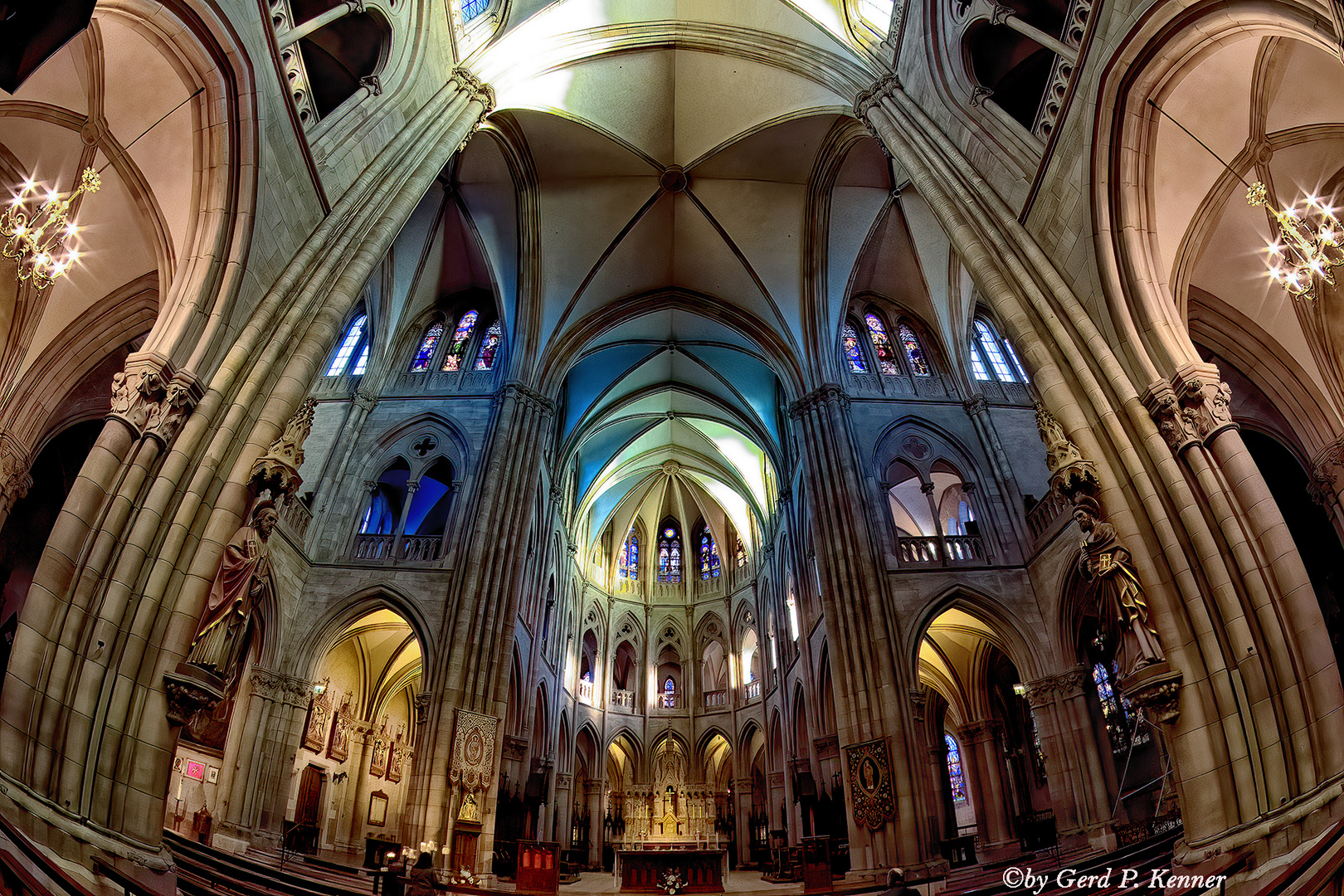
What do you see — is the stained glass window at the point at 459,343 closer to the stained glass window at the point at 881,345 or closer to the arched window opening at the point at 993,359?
the stained glass window at the point at 881,345

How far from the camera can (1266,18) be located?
6.70 meters

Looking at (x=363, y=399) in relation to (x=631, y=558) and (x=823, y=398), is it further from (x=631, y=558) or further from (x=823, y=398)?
Result: (x=631, y=558)

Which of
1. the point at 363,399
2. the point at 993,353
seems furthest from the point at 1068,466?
the point at 363,399

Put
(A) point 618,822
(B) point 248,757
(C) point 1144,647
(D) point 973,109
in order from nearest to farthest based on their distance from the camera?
(C) point 1144,647 → (D) point 973,109 → (B) point 248,757 → (A) point 618,822

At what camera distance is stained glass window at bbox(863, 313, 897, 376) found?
21.1 m

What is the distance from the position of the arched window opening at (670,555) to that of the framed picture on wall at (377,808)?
16160mm

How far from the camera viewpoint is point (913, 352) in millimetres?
21562

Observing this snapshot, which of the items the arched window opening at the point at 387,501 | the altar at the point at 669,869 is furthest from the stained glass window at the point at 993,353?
the arched window opening at the point at 387,501

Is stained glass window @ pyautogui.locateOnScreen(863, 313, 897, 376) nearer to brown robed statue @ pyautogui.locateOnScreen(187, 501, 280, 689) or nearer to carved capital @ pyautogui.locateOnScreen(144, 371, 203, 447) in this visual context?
brown robed statue @ pyautogui.locateOnScreen(187, 501, 280, 689)

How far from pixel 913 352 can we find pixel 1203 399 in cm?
1427

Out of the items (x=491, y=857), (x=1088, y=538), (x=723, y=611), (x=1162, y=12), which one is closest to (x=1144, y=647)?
(x=1088, y=538)

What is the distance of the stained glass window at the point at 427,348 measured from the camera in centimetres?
2067

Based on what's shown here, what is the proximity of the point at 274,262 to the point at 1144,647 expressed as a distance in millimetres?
10350

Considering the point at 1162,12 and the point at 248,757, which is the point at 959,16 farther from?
the point at 248,757
